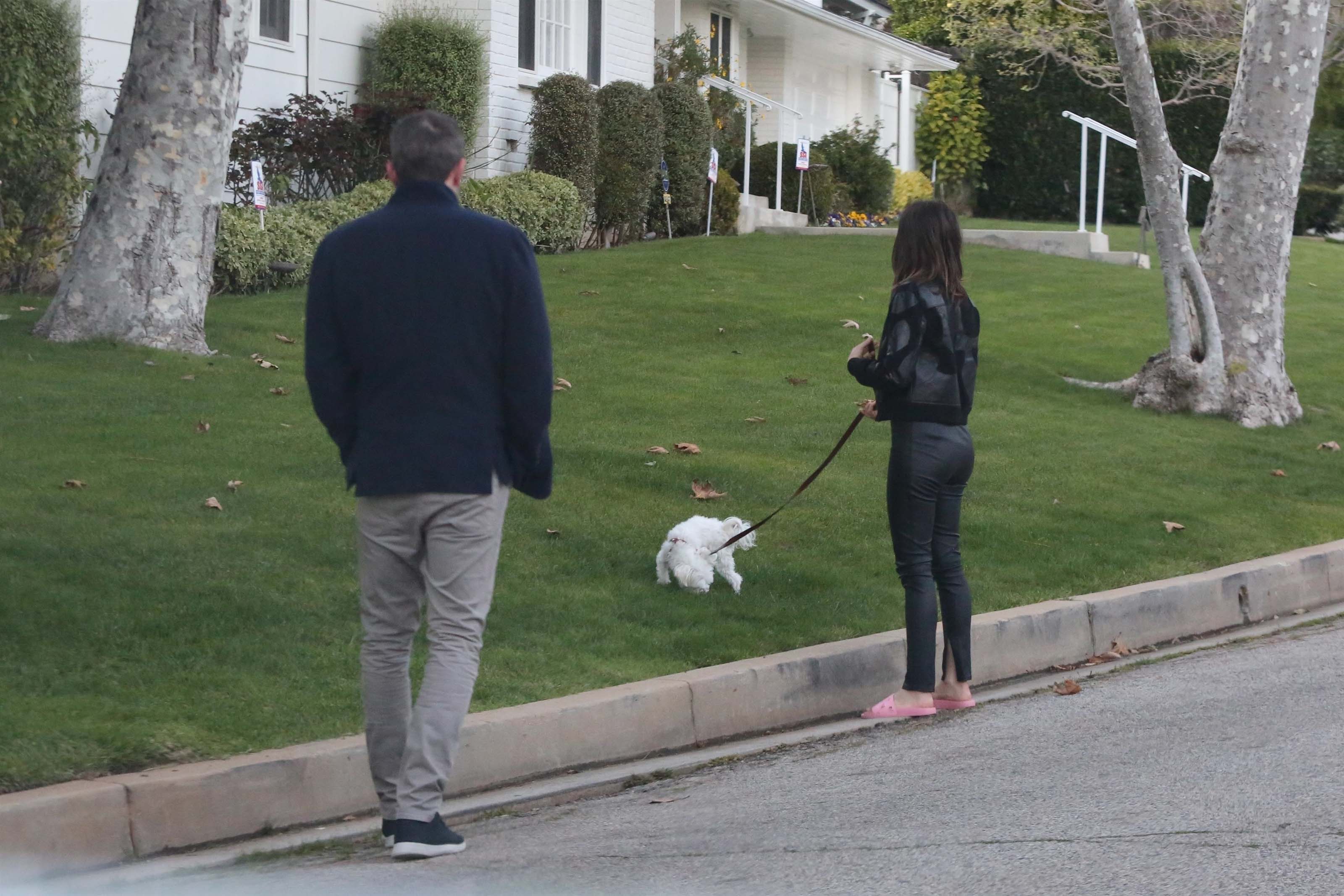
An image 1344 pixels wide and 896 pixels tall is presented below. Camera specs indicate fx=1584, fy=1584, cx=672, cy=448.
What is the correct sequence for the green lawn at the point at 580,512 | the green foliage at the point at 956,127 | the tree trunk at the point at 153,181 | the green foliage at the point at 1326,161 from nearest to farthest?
1. the green lawn at the point at 580,512
2. the tree trunk at the point at 153,181
3. the green foliage at the point at 956,127
4. the green foliage at the point at 1326,161

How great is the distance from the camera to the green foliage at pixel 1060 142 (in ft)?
104

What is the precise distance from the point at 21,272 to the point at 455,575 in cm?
1171

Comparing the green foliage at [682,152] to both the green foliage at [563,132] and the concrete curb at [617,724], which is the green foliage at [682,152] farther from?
the concrete curb at [617,724]

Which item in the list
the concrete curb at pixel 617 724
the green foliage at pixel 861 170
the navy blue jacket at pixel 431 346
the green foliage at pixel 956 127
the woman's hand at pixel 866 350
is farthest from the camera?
the green foliage at pixel 956 127

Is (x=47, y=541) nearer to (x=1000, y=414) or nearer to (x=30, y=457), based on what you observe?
(x=30, y=457)

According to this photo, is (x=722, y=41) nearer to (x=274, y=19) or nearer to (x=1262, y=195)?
(x=274, y=19)

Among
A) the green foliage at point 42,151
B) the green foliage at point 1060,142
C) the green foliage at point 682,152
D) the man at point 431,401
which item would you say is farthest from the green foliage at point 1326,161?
the man at point 431,401

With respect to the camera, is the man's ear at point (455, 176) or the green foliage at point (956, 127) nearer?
the man's ear at point (455, 176)

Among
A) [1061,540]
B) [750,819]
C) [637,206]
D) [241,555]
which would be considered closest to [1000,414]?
[1061,540]

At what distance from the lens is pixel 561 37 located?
864 inches

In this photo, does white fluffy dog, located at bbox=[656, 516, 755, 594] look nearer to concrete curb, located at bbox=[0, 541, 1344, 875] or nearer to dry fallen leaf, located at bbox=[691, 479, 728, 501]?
concrete curb, located at bbox=[0, 541, 1344, 875]

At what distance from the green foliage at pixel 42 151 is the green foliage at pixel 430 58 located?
466 centimetres

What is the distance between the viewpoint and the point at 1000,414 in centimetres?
1177

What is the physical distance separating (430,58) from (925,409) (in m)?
14.4
